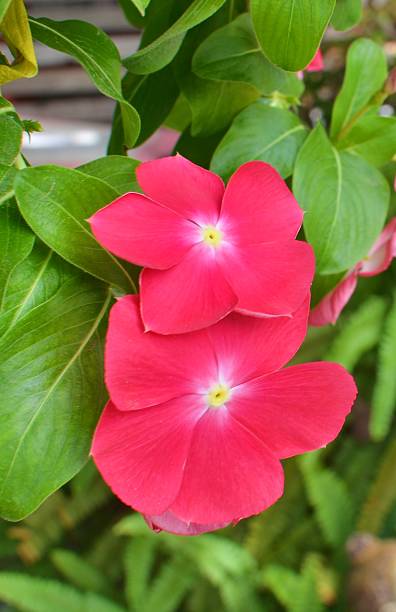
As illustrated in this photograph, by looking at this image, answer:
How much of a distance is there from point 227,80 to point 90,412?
0.59 ft

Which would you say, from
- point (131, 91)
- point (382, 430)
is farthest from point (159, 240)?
point (382, 430)

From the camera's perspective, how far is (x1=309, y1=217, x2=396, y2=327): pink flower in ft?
1.23

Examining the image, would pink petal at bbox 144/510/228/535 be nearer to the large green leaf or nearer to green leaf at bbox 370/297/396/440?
the large green leaf

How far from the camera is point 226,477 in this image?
0.88ft

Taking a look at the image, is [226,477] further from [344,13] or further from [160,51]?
[344,13]

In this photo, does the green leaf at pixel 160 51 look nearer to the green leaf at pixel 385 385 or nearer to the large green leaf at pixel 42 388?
the large green leaf at pixel 42 388

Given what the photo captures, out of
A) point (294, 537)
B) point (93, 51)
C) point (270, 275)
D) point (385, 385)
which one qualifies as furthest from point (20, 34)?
point (294, 537)

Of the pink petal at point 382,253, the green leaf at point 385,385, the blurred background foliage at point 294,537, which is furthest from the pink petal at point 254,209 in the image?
the green leaf at point 385,385

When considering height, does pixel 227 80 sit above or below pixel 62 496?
above

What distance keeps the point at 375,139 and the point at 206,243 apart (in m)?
0.17

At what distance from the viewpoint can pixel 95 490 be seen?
212 cm

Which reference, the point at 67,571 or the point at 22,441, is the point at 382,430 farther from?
the point at 22,441

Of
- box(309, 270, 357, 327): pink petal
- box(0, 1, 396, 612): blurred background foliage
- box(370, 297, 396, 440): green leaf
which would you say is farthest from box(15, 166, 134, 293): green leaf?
box(370, 297, 396, 440): green leaf

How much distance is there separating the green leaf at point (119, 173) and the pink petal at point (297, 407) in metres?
0.09
